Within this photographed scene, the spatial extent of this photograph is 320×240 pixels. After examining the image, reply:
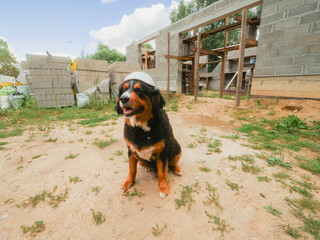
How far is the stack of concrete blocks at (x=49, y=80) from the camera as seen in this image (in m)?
6.91

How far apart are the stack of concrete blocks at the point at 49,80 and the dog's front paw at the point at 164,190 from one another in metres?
7.60

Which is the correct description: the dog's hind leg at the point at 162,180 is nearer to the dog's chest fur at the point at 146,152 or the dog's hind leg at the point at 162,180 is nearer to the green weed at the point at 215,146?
the dog's chest fur at the point at 146,152

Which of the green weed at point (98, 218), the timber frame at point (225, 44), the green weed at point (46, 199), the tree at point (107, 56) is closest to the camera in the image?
the green weed at point (98, 218)

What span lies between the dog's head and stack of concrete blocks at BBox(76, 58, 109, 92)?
7.81m

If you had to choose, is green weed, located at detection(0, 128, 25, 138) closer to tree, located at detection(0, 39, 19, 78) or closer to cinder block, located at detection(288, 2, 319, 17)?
cinder block, located at detection(288, 2, 319, 17)

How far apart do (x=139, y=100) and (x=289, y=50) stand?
22.2ft

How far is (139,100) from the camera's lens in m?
1.53

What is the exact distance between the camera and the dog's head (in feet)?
4.87

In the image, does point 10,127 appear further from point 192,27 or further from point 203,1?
point 203,1

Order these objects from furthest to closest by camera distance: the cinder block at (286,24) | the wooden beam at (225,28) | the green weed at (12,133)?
1. the wooden beam at (225,28)
2. the cinder block at (286,24)
3. the green weed at (12,133)

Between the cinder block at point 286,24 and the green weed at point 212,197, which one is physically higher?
the cinder block at point 286,24

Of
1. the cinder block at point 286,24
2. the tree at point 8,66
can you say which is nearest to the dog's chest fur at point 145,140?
the cinder block at point 286,24

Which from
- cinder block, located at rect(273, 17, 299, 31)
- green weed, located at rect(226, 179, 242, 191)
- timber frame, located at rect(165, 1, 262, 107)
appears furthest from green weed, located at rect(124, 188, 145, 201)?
cinder block, located at rect(273, 17, 299, 31)

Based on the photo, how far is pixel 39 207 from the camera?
177 cm
